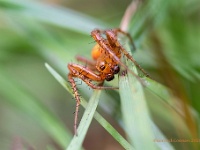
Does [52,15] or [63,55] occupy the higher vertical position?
[52,15]

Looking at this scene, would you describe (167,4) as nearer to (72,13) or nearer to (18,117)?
(72,13)

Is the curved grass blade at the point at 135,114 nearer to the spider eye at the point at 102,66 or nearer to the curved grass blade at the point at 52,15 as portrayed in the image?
the spider eye at the point at 102,66

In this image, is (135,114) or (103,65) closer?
(135,114)

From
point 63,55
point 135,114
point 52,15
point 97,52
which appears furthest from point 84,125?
point 52,15

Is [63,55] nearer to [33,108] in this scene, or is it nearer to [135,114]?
[33,108]

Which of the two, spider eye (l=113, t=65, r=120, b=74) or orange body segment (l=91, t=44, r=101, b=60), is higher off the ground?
orange body segment (l=91, t=44, r=101, b=60)

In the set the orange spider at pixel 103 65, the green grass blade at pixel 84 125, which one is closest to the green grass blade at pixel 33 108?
the orange spider at pixel 103 65

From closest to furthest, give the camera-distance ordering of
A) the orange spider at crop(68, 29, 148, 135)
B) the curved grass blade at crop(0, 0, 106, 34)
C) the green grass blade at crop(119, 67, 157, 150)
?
the green grass blade at crop(119, 67, 157, 150), the orange spider at crop(68, 29, 148, 135), the curved grass blade at crop(0, 0, 106, 34)

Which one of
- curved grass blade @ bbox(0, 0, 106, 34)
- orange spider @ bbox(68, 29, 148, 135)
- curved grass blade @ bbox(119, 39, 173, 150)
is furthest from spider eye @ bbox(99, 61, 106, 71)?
curved grass blade @ bbox(0, 0, 106, 34)

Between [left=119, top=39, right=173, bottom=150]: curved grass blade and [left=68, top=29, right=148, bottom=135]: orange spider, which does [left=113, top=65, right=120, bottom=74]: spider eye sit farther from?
[left=119, top=39, right=173, bottom=150]: curved grass blade
